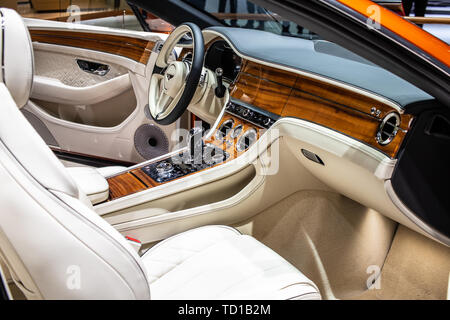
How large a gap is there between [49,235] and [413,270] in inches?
46.0

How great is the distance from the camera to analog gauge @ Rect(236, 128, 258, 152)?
153cm

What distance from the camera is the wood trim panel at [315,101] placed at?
45.8 inches

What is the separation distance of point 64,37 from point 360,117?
1965mm

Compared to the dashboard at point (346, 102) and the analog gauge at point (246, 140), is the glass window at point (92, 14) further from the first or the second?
the analog gauge at point (246, 140)

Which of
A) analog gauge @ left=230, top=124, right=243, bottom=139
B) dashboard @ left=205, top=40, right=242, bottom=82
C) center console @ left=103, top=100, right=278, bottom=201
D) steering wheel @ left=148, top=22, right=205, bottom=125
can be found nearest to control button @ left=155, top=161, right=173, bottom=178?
center console @ left=103, top=100, right=278, bottom=201

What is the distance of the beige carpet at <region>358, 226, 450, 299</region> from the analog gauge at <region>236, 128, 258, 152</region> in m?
0.58

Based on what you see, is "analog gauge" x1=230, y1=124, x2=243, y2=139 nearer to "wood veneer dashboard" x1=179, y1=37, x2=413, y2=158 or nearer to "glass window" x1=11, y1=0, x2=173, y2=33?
"wood veneer dashboard" x1=179, y1=37, x2=413, y2=158

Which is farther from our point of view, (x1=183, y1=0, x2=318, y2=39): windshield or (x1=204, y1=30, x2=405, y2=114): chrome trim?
(x1=183, y1=0, x2=318, y2=39): windshield

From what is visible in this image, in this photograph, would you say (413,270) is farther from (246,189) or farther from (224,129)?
(224,129)

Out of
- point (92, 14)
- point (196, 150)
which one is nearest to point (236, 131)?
point (196, 150)

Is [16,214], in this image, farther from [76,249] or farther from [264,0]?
[264,0]

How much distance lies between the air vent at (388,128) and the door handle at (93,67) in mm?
1777

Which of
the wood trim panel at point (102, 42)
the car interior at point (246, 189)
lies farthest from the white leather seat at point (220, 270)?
the wood trim panel at point (102, 42)
